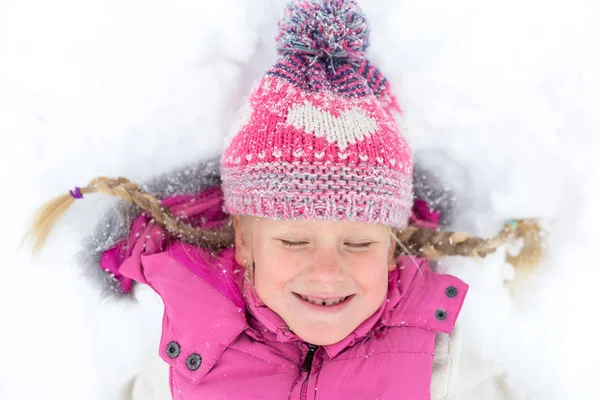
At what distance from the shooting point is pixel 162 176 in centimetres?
187

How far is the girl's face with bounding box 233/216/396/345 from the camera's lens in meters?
1.53

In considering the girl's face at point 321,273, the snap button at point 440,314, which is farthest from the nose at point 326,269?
the snap button at point 440,314

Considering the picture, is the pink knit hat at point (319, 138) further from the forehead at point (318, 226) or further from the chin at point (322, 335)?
the chin at point (322, 335)

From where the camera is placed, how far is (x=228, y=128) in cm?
192

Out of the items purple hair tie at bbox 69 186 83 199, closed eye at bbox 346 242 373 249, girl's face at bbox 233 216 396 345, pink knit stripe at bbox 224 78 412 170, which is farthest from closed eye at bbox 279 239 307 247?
purple hair tie at bbox 69 186 83 199

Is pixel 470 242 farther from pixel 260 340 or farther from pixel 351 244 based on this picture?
pixel 260 340

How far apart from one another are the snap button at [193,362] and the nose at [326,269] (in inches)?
17.7

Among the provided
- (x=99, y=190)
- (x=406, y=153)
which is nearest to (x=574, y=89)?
(x=406, y=153)

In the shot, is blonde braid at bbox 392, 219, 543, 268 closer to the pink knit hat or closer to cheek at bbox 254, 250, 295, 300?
the pink knit hat

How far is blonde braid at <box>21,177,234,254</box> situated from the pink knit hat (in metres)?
0.23

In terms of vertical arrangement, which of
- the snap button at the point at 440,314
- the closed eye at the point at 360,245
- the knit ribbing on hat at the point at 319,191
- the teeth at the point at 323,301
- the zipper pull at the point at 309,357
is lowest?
the zipper pull at the point at 309,357

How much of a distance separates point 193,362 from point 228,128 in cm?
84

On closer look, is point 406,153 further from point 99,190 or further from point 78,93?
point 78,93

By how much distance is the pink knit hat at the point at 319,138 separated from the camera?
4.87ft
